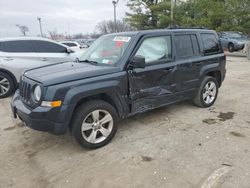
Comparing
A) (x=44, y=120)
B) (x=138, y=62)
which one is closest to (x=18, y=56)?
(x=44, y=120)

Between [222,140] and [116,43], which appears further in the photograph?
[116,43]

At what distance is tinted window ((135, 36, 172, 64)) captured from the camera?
382 centimetres

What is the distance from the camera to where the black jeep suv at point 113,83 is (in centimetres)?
304

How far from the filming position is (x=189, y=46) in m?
4.50

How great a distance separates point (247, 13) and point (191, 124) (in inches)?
650

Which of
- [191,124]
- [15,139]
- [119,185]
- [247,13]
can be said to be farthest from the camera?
[247,13]

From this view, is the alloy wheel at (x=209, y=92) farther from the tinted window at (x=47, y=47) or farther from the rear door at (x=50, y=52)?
the tinted window at (x=47, y=47)

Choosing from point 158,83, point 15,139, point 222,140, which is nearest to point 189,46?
point 158,83

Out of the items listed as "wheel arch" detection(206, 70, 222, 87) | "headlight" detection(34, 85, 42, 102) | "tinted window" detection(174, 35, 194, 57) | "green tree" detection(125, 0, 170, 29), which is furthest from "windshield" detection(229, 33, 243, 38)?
"headlight" detection(34, 85, 42, 102)

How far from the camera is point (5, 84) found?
21.0 ft

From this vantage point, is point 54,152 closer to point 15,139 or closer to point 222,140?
point 15,139

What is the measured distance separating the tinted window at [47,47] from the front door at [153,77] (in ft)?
14.1

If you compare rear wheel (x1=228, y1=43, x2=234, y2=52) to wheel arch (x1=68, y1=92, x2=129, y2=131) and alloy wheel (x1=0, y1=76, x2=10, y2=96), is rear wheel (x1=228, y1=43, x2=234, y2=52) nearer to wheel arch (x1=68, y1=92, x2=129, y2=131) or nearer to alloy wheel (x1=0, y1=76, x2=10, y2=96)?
alloy wheel (x1=0, y1=76, x2=10, y2=96)

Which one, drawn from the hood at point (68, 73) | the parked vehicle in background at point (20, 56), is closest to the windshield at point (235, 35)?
the parked vehicle in background at point (20, 56)
